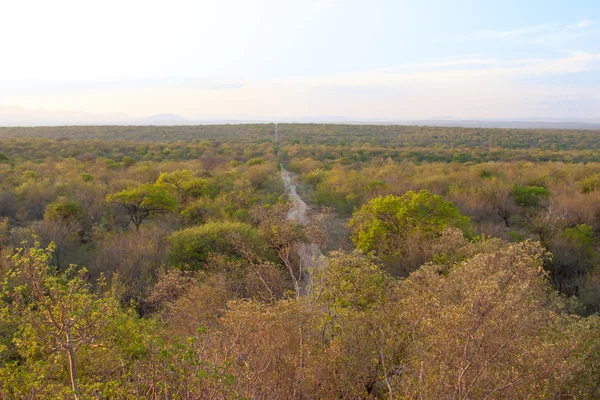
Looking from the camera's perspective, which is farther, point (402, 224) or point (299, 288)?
point (402, 224)

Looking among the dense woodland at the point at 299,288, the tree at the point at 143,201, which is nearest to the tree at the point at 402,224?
the dense woodland at the point at 299,288

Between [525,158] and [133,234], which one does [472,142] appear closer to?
[525,158]

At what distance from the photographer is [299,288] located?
44.8 ft

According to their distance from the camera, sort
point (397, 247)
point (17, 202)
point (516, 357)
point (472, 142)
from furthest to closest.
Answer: point (472, 142)
point (17, 202)
point (397, 247)
point (516, 357)

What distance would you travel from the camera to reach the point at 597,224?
752 inches

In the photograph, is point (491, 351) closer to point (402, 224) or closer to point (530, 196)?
point (402, 224)

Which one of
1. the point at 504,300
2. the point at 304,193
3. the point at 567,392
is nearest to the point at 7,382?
the point at 504,300

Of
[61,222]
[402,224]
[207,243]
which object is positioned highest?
[402,224]

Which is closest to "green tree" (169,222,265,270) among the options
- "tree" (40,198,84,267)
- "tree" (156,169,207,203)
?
"tree" (40,198,84,267)

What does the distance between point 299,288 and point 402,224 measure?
5.17m

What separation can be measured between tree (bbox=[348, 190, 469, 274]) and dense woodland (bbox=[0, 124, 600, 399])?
0.08 metres

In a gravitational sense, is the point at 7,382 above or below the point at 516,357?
below

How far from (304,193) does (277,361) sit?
24.1 meters

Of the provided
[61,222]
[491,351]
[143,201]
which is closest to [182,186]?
[143,201]
